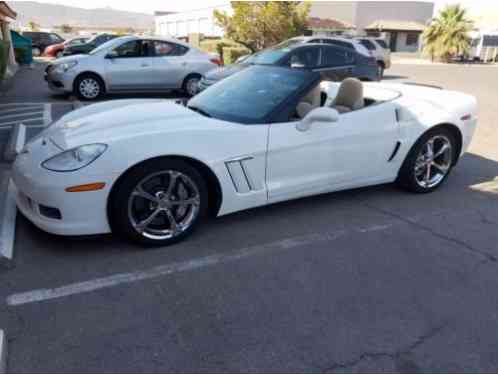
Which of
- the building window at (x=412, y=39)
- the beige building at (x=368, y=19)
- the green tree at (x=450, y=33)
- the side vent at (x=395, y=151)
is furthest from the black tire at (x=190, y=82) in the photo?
the building window at (x=412, y=39)

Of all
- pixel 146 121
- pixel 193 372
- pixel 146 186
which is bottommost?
pixel 193 372

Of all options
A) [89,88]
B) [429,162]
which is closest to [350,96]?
[429,162]

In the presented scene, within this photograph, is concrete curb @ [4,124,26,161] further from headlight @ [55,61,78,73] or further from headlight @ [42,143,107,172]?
headlight @ [55,61,78,73]

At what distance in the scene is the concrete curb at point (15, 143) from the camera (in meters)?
5.30

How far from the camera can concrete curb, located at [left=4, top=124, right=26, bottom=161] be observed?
530cm

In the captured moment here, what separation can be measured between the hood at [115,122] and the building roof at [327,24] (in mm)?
34423

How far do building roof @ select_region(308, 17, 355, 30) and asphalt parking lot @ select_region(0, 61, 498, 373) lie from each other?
114ft

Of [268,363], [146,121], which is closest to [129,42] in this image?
[146,121]

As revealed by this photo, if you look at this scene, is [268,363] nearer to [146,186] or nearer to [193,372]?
[193,372]

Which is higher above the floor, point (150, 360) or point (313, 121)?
point (313, 121)

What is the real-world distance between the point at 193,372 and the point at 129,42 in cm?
954

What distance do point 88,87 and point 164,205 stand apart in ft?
25.6

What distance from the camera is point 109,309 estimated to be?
266 cm

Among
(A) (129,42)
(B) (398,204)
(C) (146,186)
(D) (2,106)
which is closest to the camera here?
(C) (146,186)
